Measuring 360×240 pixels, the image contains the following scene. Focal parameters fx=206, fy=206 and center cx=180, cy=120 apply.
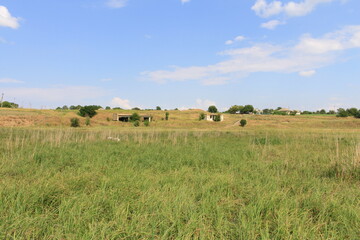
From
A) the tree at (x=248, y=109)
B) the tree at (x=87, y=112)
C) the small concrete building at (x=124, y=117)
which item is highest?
the tree at (x=248, y=109)

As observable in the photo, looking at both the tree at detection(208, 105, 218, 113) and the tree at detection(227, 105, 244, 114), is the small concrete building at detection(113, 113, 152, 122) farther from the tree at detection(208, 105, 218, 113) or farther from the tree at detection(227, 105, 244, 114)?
the tree at detection(227, 105, 244, 114)

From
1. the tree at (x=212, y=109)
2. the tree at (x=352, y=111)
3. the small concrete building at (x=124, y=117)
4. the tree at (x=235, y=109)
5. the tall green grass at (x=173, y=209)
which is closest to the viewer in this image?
the tall green grass at (x=173, y=209)

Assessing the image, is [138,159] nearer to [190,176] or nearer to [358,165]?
[190,176]

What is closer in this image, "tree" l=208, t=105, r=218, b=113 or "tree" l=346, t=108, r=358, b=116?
"tree" l=346, t=108, r=358, b=116

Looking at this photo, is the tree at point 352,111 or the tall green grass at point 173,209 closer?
the tall green grass at point 173,209

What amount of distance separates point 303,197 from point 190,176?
2269 mm

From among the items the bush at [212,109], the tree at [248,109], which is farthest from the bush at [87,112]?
the tree at [248,109]

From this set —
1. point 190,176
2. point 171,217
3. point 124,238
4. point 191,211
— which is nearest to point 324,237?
point 191,211

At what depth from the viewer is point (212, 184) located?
409cm

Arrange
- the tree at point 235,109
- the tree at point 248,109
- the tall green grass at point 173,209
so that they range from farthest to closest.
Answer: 1. the tree at point 235,109
2. the tree at point 248,109
3. the tall green grass at point 173,209

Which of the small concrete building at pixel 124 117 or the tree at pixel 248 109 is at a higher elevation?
the tree at pixel 248 109

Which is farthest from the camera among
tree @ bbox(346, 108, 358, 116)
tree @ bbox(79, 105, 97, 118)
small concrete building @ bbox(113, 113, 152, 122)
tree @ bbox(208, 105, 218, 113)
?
tree @ bbox(208, 105, 218, 113)

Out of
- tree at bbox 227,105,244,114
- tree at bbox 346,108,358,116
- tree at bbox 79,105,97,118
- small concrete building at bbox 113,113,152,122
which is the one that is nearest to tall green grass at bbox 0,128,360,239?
small concrete building at bbox 113,113,152,122

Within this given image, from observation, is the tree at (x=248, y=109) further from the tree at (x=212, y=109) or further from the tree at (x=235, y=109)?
the tree at (x=212, y=109)
